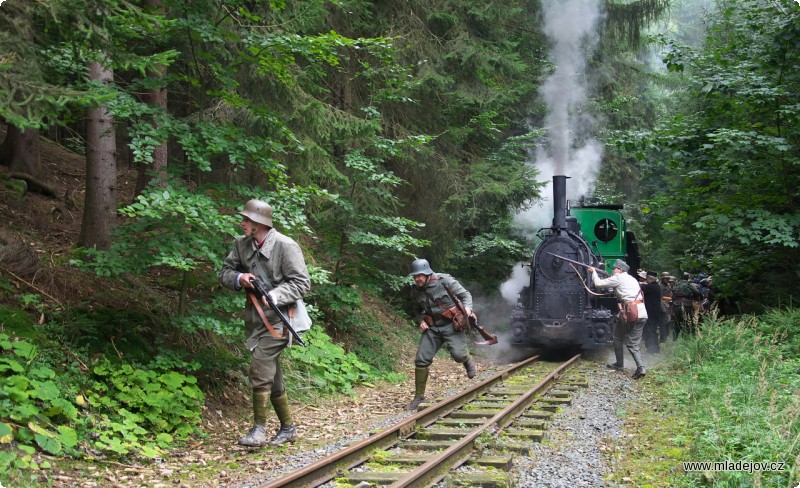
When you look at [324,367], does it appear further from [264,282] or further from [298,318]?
[264,282]

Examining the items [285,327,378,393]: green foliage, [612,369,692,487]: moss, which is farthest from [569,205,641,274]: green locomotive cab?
[285,327,378,393]: green foliage

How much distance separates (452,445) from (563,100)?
14109 millimetres

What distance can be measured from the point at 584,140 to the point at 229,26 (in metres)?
15.7

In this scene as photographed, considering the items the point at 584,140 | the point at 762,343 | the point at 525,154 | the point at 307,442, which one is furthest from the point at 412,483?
the point at 584,140

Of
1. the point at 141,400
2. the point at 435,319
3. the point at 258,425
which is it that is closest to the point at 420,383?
the point at 435,319

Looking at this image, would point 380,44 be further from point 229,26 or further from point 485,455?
point 485,455

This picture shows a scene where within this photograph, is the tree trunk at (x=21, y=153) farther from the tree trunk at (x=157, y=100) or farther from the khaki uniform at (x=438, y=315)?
the khaki uniform at (x=438, y=315)

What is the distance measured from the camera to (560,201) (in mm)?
14688

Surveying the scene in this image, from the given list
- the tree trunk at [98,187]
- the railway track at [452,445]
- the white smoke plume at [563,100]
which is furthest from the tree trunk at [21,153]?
the white smoke plume at [563,100]

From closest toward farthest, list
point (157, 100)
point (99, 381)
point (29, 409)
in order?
1. point (29, 409)
2. point (99, 381)
3. point (157, 100)

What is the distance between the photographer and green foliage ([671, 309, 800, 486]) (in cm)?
544

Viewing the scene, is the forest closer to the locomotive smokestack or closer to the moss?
the locomotive smokestack

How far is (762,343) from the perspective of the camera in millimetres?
10906

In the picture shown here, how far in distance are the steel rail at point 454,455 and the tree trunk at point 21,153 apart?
8.31 metres
